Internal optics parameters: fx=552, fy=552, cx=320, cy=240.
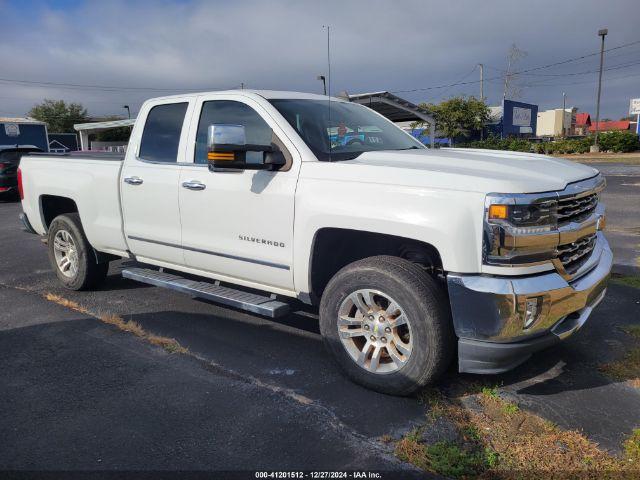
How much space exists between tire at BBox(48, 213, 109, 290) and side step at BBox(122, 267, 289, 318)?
2.62ft

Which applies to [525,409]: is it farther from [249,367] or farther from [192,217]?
[192,217]

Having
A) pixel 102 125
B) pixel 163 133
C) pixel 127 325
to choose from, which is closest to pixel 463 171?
pixel 163 133

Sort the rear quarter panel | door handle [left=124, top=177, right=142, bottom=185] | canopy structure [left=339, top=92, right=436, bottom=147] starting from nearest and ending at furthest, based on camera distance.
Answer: door handle [left=124, top=177, right=142, bottom=185], the rear quarter panel, canopy structure [left=339, top=92, right=436, bottom=147]

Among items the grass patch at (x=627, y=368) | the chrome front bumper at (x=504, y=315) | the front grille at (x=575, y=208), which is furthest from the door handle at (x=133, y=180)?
the grass patch at (x=627, y=368)

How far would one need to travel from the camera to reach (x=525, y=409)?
3381mm

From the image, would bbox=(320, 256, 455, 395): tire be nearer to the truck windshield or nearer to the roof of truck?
the truck windshield

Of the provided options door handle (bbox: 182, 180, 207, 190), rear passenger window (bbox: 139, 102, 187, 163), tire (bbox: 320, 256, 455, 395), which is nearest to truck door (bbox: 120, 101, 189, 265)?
rear passenger window (bbox: 139, 102, 187, 163)

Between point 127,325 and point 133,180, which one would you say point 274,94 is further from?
point 127,325

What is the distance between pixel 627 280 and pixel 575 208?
3.21 m

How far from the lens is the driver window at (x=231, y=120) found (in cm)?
427

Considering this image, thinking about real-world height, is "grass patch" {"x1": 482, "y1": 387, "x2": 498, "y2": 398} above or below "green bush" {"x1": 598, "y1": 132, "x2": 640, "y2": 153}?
below

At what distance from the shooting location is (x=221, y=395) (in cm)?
360

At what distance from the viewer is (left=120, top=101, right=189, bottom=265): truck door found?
469cm

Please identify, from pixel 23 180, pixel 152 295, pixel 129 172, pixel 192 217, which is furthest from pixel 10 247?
pixel 192 217
